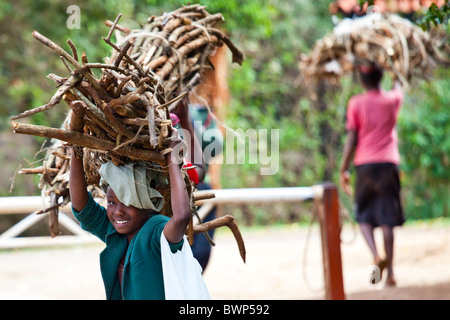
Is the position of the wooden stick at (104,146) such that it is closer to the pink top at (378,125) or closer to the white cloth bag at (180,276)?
the white cloth bag at (180,276)

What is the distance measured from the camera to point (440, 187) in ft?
41.8

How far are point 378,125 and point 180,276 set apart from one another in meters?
4.08

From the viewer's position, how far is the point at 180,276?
2145 mm

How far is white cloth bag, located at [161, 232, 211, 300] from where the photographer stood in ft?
6.94

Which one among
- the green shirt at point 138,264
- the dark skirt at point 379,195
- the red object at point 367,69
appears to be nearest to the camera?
the green shirt at point 138,264

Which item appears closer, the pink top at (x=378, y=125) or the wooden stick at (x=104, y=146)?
the wooden stick at (x=104, y=146)

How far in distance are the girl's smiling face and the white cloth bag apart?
0.77ft

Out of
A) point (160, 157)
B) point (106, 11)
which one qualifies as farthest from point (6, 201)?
point (106, 11)

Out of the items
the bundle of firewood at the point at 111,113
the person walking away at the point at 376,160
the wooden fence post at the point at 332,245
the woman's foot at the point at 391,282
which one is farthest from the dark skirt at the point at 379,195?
the bundle of firewood at the point at 111,113

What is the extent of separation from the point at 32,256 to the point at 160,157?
7495 millimetres

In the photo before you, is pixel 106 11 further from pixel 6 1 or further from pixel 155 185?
pixel 155 185

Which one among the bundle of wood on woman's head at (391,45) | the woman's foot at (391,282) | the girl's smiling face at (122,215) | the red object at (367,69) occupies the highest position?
the bundle of wood on woman's head at (391,45)

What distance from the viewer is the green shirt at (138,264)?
7.29 feet

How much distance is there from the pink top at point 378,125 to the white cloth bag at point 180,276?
3.94 metres
